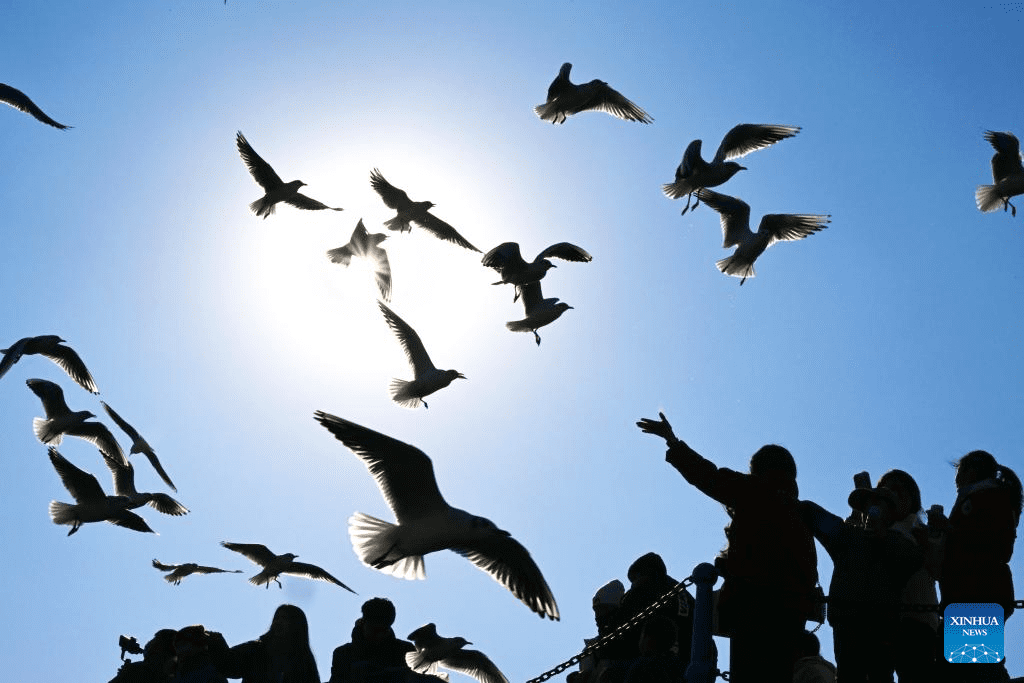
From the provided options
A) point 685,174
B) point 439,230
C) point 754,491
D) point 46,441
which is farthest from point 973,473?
point 46,441

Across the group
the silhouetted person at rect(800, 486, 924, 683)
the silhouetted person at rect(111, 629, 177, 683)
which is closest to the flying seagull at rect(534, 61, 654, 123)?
the silhouetted person at rect(111, 629, 177, 683)

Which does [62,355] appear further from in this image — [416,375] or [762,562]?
[762,562]

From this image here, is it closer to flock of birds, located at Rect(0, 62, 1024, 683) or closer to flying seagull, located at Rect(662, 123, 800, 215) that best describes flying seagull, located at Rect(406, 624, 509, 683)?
flock of birds, located at Rect(0, 62, 1024, 683)

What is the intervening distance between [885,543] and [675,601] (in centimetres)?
107

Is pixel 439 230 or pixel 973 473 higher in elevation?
pixel 439 230

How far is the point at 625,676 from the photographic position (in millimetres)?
5938

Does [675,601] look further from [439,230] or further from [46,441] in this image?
[46,441]

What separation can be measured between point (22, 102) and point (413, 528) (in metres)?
11.2

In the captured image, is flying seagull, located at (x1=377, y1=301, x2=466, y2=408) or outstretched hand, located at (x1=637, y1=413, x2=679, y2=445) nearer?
outstretched hand, located at (x1=637, y1=413, x2=679, y2=445)

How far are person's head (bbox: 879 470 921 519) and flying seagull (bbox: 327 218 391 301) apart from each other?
12.2 metres

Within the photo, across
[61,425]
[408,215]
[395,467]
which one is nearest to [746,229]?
[408,215]

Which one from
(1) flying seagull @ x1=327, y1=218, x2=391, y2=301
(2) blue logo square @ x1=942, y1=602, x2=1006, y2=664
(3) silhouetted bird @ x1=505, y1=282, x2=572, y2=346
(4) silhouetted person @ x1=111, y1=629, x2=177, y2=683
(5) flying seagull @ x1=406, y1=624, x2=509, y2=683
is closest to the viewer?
(2) blue logo square @ x1=942, y1=602, x2=1006, y2=664

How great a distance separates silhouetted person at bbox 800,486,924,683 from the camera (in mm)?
5781

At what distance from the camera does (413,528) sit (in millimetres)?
8719
